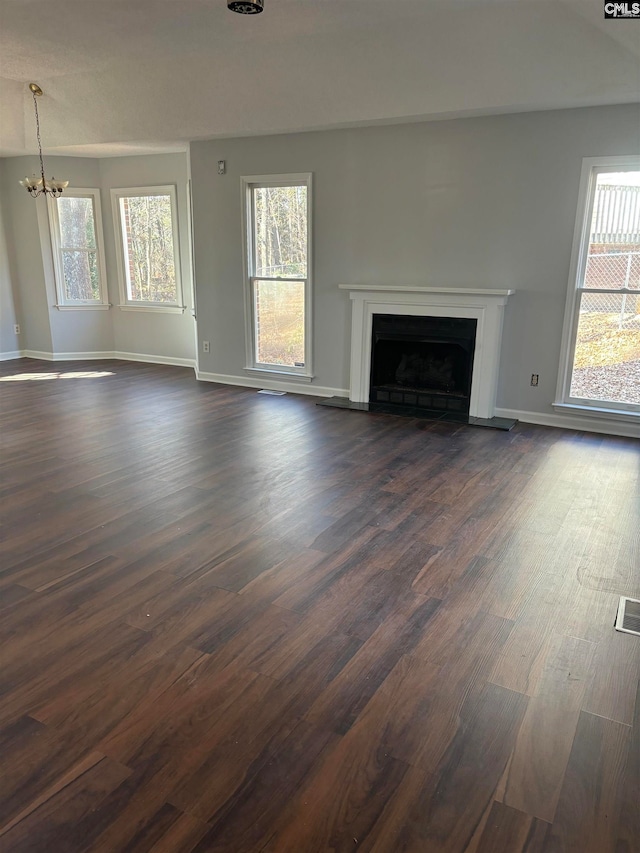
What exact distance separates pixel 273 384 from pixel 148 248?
2.78 meters

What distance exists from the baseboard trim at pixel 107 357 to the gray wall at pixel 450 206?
2.16 meters

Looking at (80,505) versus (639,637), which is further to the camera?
(80,505)

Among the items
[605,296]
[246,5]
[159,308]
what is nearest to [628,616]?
[605,296]

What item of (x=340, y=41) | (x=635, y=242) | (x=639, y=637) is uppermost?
(x=340, y=41)

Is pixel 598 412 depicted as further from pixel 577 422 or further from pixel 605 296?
pixel 605 296

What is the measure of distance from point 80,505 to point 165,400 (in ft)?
8.71

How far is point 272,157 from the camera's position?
5867 millimetres

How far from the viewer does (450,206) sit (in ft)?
17.0

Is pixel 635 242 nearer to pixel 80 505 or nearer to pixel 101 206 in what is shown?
pixel 80 505

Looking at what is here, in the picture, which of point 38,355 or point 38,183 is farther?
point 38,355

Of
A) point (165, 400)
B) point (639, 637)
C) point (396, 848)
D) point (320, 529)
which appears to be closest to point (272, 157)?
point (165, 400)

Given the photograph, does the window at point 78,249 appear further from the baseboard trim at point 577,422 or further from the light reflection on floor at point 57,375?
the baseboard trim at point 577,422

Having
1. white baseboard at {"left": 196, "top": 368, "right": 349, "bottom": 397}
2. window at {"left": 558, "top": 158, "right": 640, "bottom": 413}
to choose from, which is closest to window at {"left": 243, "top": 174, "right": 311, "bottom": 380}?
white baseboard at {"left": 196, "top": 368, "right": 349, "bottom": 397}

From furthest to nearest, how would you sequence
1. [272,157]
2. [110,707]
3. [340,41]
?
[272,157], [340,41], [110,707]
